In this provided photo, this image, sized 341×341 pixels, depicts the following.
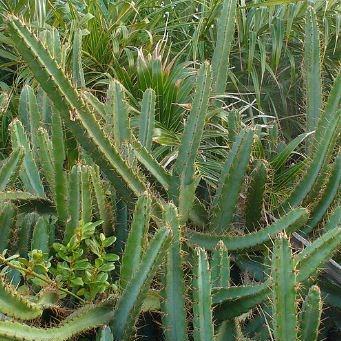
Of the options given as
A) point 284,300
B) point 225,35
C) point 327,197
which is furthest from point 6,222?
point 225,35

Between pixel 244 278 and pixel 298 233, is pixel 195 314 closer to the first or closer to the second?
pixel 244 278

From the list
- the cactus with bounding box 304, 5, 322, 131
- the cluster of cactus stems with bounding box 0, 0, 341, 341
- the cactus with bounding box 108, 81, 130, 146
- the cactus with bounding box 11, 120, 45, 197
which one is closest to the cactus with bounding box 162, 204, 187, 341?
the cluster of cactus stems with bounding box 0, 0, 341, 341

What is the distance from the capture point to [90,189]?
1.63 metres

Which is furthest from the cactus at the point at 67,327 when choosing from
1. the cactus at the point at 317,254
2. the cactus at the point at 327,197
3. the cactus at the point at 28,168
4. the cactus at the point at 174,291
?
the cactus at the point at 327,197

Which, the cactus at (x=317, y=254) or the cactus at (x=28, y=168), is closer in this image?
the cactus at (x=317, y=254)

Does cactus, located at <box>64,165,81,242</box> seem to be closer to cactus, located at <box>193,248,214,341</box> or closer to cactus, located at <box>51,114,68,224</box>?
cactus, located at <box>51,114,68,224</box>

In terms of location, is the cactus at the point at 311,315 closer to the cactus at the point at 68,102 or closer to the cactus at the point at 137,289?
the cactus at the point at 137,289

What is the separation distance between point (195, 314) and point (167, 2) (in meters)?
2.40

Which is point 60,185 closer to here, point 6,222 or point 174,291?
point 6,222

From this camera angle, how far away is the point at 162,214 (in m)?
1.57

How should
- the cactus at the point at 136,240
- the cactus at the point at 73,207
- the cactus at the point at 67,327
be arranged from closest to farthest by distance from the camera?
the cactus at the point at 67,327 < the cactus at the point at 136,240 < the cactus at the point at 73,207

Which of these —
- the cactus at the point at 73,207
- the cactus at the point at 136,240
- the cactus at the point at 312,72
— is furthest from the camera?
the cactus at the point at 312,72

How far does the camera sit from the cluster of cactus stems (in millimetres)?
1359

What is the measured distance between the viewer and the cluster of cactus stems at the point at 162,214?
1.36 m
